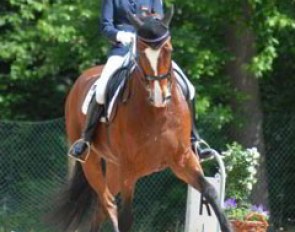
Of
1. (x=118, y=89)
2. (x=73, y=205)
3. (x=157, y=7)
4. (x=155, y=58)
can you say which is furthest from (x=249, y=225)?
(x=155, y=58)

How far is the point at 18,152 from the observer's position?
11570 millimetres

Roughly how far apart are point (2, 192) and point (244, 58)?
3.91 m

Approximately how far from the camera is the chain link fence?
11477 mm

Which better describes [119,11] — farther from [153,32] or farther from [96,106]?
[153,32]

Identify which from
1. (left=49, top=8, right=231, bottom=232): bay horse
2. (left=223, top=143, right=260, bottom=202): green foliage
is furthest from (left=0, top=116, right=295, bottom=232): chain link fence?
(left=49, top=8, right=231, bottom=232): bay horse

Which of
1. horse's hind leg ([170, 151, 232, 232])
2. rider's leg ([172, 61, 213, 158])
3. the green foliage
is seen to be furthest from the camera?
the green foliage

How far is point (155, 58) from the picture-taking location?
235 inches

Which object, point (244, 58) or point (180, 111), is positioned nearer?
point (180, 111)

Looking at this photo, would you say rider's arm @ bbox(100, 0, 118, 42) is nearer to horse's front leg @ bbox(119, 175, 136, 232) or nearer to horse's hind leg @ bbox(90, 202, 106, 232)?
horse's front leg @ bbox(119, 175, 136, 232)

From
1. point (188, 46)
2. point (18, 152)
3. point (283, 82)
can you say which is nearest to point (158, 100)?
point (188, 46)

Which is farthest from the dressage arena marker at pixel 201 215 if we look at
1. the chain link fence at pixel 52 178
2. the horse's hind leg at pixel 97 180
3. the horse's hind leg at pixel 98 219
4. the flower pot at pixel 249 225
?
the chain link fence at pixel 52 178

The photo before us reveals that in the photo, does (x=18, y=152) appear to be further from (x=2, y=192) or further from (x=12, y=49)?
(x=12, y=49)

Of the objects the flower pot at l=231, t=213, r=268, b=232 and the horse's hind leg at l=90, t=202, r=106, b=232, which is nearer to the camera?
the flower pot at l=231, t=213, r=268, b=232

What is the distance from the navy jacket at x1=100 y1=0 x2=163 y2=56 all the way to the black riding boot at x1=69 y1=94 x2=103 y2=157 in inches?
Result: 24.9
